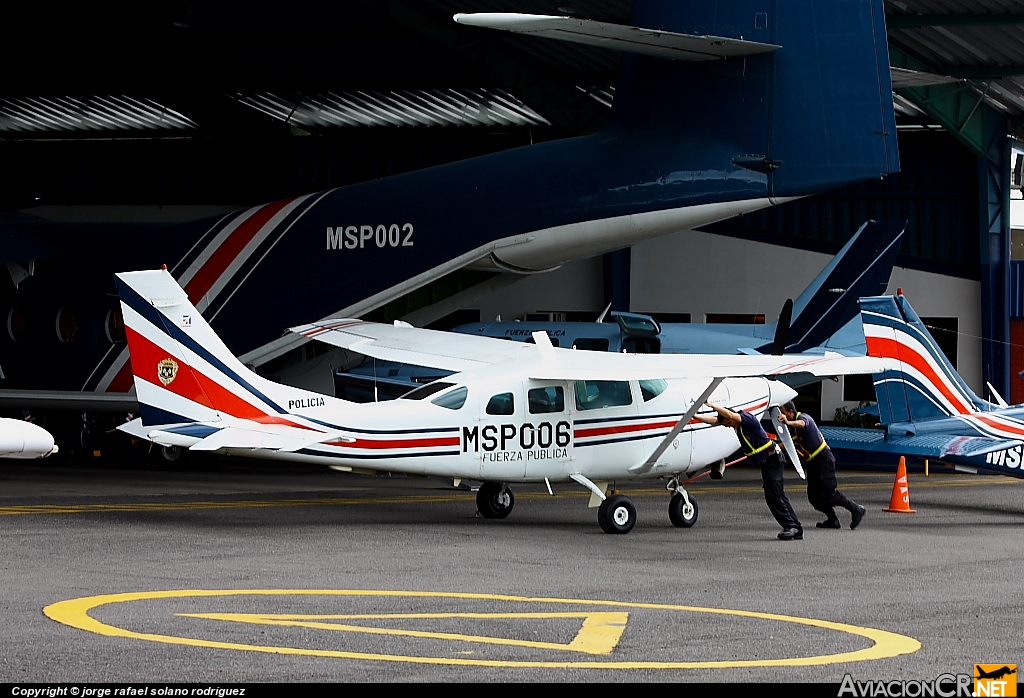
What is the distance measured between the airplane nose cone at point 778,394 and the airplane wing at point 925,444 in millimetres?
2249

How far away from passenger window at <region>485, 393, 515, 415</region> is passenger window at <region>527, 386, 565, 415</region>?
0.77 feet

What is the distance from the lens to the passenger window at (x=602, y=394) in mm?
15805

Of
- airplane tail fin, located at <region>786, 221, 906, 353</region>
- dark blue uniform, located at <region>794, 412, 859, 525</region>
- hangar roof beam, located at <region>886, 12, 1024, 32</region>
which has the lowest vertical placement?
dark blue uniform, located at <region>794, 412, 859, 525</region>

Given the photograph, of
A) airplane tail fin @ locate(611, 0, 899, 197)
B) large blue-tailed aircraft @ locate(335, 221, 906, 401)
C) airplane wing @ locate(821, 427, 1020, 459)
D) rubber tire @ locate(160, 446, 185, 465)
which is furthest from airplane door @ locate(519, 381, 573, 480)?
rubber tire @ locate(160, 446, 185, 465)

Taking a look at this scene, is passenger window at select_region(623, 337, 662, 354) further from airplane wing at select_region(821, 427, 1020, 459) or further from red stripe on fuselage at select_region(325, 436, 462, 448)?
red stripe on fuselage at select_region(325, 436, 462, 448)

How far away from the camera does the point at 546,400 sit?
15633 millimetres

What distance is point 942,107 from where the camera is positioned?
2966 cm

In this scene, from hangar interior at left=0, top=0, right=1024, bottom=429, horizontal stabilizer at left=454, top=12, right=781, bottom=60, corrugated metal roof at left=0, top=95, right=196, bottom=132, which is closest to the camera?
horizontal stabilizer at left=454, top=12, right=781, bottom=60

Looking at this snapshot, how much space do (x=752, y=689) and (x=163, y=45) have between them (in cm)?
2811

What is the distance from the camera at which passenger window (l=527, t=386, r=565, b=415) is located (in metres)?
15.6

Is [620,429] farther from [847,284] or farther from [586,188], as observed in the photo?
[847,284]

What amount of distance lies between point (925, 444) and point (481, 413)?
21.5ft

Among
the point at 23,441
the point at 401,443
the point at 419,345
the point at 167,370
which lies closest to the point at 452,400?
the point at 401,443

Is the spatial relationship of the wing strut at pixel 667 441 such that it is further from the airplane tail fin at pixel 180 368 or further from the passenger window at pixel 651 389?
the airplane tail fin at pixel 180 368
